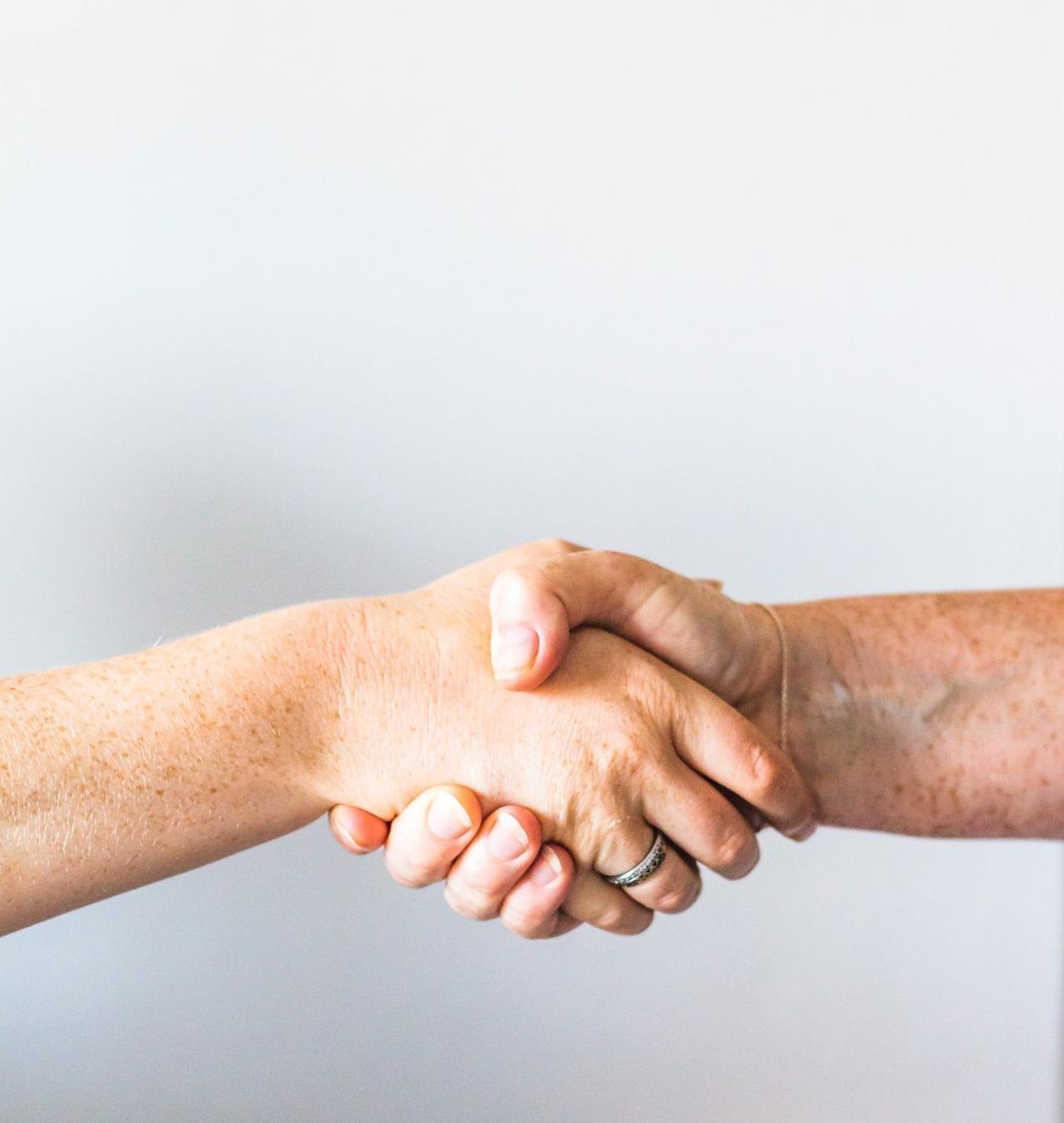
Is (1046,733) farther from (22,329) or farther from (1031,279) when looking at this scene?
(22,329)

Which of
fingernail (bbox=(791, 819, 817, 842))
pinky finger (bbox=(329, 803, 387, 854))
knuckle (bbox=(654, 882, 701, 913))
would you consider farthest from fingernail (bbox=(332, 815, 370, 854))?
fingernail (bbox=(791, 819, 817, 842))

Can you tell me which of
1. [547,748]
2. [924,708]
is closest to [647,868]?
[547,748]

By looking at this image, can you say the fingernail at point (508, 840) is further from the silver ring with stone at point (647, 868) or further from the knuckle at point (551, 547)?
the knuckle at point (551, 547)

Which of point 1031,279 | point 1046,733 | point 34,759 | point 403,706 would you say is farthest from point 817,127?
point 34,759

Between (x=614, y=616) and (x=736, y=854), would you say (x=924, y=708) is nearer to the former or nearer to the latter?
(x=736, y=854)

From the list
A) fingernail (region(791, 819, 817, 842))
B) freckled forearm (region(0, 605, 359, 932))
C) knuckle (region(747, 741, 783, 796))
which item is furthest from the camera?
fingernail (region(791, 819, 817, 842))

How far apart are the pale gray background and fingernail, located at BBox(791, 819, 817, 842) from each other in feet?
1.85

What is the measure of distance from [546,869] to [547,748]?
13 cm

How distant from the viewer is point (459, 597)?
1338 mm

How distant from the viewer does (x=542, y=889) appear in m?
1.29

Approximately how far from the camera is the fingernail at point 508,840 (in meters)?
1.25

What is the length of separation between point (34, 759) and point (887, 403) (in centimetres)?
142

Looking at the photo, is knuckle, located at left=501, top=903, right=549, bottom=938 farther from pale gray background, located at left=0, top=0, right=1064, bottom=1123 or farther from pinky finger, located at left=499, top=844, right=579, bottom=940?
pale gray background, located at left=0, top=0, right=1064, bottom=1123

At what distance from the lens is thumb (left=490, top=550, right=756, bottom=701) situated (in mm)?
1225
